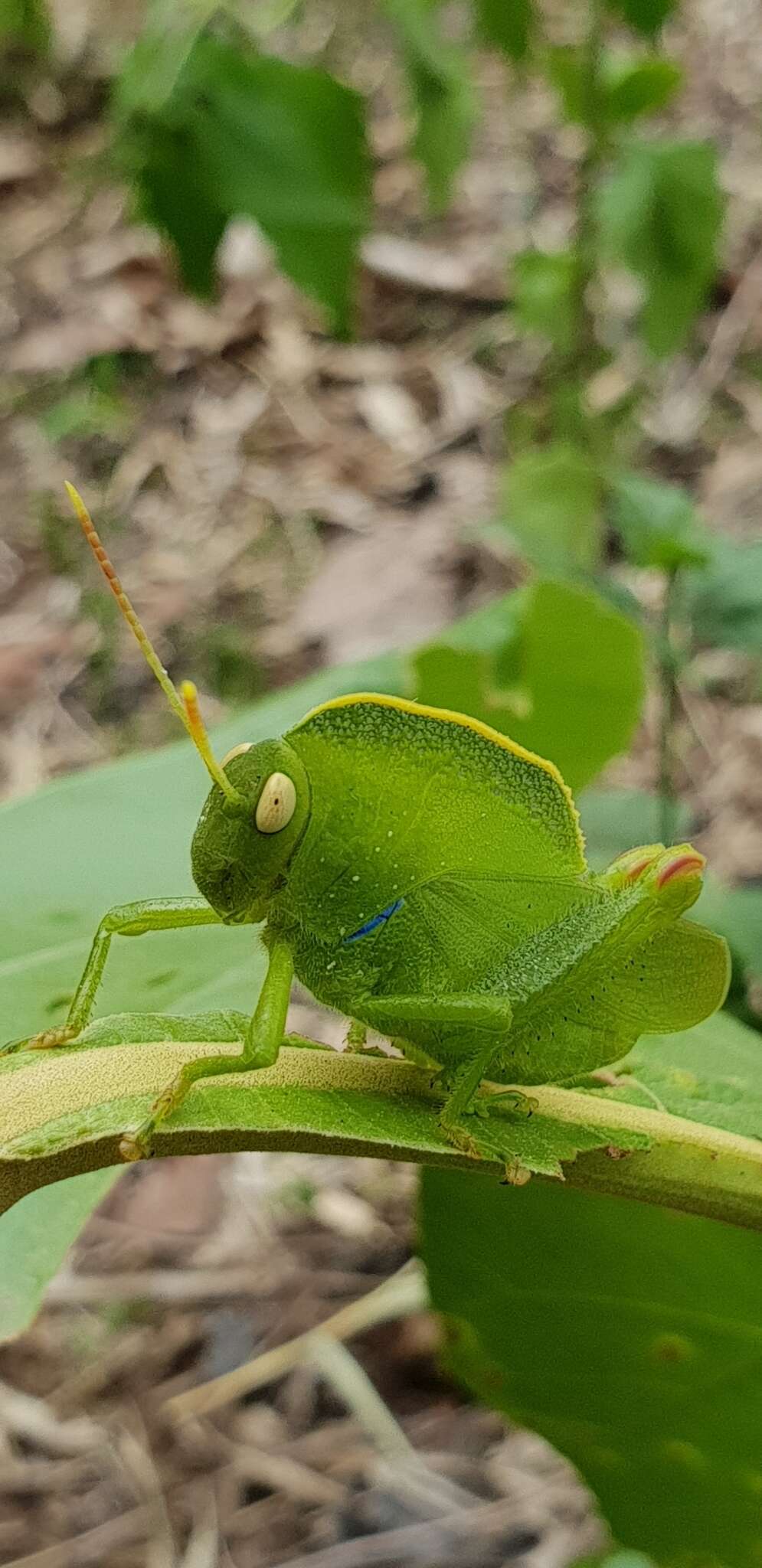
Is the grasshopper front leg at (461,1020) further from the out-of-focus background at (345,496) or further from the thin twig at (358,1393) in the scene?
the thin twig at (358,1393)

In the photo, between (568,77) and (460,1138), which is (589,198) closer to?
(568,77)

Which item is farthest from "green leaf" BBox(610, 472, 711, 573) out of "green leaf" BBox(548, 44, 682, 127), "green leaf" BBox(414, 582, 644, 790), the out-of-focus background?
"green leaf" BBox(548, 44, 682, 127)

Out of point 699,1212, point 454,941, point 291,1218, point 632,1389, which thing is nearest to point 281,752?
point 454,941

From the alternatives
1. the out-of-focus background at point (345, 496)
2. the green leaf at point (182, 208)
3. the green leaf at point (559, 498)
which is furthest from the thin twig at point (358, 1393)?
the green leaf at point (182, 208)

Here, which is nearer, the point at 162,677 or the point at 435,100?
the point at 162,677

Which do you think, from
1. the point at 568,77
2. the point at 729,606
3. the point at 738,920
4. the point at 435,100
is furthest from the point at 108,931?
the point at 568,77

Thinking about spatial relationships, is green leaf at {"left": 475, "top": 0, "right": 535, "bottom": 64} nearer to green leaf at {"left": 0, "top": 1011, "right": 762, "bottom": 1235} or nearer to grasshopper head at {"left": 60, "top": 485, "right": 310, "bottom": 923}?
grasshopper head at {"left": 60, "top": 485, "right": 310, "bottom": 923}
